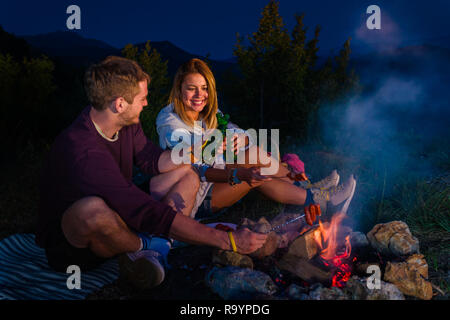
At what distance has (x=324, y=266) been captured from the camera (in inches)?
93.2

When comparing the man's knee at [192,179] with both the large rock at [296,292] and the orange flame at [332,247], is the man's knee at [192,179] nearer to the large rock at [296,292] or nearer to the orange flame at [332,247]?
the orange flame at [332,247]

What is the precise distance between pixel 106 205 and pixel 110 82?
2.82 ft

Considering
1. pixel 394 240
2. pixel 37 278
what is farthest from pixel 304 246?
pixel 37 278

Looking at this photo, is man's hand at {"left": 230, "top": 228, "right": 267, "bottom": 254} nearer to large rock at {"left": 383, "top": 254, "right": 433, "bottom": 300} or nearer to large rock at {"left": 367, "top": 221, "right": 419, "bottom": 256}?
large rock at {"left": 383, "top": 254, "right": 433, "bottom": 300}

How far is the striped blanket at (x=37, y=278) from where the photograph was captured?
2.31 m

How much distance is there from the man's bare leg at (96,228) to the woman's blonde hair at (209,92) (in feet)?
4.62

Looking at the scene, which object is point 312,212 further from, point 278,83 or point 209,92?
point 278,83

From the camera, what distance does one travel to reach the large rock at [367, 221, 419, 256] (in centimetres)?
249

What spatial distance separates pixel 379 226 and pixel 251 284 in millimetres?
1202

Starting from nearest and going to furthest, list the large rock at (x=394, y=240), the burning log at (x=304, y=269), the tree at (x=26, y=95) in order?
the burning log at (x=304, y=269)
the large rock at (x=394, y=240)
the tree at (x=26, y=95)

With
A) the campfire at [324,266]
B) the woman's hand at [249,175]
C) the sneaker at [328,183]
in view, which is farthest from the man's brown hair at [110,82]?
the sneaker at [328,183]
